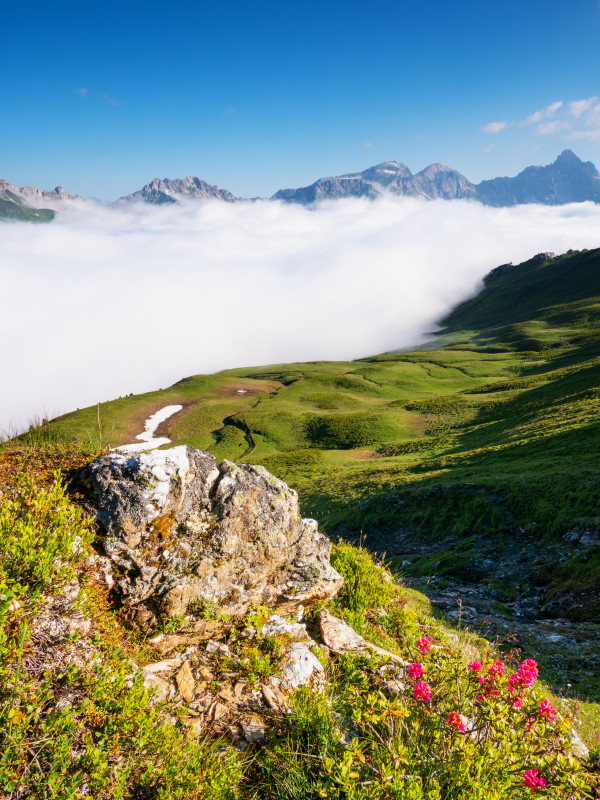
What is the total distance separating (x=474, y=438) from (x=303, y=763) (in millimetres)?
55741

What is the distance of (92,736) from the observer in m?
4.26

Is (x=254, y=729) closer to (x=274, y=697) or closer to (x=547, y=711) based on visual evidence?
(x=274, y=697)

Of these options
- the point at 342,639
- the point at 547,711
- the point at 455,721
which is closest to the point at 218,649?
the point at 342,639

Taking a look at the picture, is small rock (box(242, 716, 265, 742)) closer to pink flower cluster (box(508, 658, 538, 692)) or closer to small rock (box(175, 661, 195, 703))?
small rock (box(175, 661, 195, 703))

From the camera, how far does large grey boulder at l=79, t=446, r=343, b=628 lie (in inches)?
A: 256

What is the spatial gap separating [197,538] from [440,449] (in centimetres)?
5228

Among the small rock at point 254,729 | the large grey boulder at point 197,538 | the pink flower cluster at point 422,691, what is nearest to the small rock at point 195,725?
the small rock at point 254,729

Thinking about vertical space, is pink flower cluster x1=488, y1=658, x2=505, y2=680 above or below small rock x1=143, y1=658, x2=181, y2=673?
below

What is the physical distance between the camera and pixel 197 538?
7.14 m

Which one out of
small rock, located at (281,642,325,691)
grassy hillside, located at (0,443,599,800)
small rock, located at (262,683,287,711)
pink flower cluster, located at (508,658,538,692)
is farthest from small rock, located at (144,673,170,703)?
pink flower cluster, located at (508,658,538,692)

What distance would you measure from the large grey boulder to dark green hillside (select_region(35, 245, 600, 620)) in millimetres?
2341

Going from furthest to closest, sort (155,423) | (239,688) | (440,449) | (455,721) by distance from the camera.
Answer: (155,423) < (440,449) < (239,688) < (455,721)

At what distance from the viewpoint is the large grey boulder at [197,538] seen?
6.50 m

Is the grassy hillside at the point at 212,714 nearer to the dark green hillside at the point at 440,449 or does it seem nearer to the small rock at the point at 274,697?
the small rock at the point at 274,697
